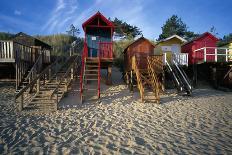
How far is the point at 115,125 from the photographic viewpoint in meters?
9.86

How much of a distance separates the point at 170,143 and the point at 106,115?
163 inches

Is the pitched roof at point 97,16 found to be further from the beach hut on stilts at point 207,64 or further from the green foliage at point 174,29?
the green foliage at point 174,29

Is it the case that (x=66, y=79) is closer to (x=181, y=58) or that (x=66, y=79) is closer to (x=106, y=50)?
(x=106, y=50)

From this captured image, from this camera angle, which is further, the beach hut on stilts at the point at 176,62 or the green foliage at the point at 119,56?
the green foliage at the point at 119,56

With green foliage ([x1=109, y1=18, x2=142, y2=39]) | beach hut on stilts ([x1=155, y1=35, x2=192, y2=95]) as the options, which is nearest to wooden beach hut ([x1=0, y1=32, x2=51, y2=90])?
beach hut on stilts ([x1=155, y1=35, x2=192, y2=95])

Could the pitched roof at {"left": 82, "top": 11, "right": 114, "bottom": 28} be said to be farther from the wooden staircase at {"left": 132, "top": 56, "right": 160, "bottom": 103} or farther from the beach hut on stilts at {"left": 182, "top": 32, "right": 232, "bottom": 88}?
the beach hut on stilts at {"left": 182, "top": 32, "right": 232, "bottom": 88}

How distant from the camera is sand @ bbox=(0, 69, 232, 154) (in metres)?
7.48

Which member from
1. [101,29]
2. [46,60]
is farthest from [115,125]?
[46,60]

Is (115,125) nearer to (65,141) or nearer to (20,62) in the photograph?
(65,141)

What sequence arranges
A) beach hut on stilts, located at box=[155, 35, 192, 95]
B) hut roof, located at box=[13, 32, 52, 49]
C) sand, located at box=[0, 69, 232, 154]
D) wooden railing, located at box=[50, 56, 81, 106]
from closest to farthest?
sand, located at box=[0, 69, 232, 154]
wooden railing, located at box=[50, 56, 81, 106]
beach hut on stilts, located at box=[155, 35, 192, 95]
hut roof, located at box=[13, 32, 52, 49]

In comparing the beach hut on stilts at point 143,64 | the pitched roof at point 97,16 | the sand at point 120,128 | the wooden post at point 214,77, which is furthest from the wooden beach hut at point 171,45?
the sand at point 120,128

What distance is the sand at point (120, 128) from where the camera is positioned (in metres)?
7.48

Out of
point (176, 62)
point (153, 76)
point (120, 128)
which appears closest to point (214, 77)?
point (176, 62)

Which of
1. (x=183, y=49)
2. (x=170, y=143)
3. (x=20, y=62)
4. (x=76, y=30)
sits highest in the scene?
(x=76, y=30)
